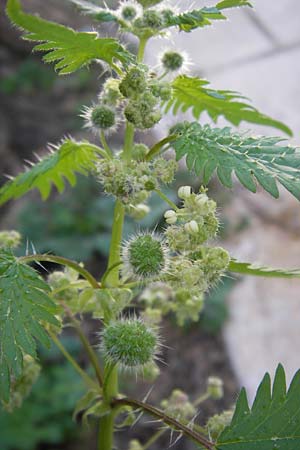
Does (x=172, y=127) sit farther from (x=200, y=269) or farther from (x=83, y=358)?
(x=83, y=358)

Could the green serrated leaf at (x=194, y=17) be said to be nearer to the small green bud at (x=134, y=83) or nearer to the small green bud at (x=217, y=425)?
the small green bud at (x=134, y=83)

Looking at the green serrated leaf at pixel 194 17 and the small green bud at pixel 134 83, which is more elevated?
the green serrated leaf at pixel 194 17

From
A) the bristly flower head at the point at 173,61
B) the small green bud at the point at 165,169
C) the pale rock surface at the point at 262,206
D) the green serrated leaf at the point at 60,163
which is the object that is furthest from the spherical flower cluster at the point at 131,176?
the pale rock surface at the point at 262,206

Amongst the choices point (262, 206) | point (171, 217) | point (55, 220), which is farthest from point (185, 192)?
point (262, 206)

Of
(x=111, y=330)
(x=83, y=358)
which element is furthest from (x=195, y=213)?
(x=83, y=358)

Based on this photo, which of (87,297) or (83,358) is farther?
(83,358)

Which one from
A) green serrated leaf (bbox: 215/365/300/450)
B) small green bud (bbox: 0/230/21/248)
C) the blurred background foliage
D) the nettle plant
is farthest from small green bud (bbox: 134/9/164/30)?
green serrated leaf (bbox: 215/365/300/450)
